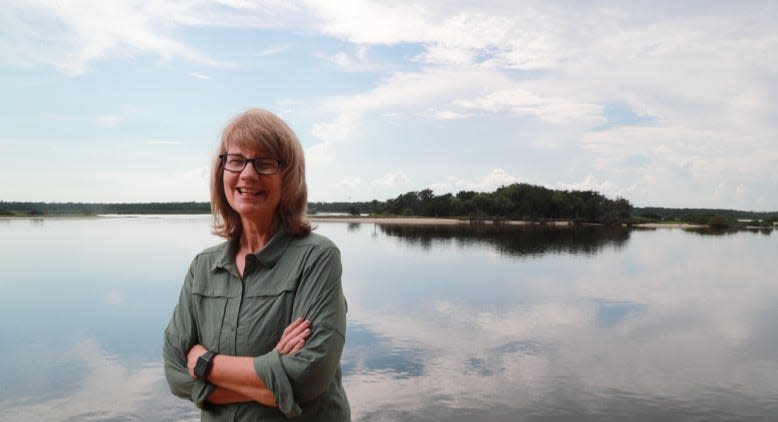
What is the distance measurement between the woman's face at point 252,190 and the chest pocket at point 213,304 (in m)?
0.27

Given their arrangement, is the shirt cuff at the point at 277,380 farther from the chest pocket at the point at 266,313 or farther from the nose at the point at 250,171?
the nose at the point at 250,171

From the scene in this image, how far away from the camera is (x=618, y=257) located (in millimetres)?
40625

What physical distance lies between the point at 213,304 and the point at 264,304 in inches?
9.5

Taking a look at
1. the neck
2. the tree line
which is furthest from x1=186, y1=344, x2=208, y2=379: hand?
the tree line

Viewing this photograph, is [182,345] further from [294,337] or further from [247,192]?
[247,192]

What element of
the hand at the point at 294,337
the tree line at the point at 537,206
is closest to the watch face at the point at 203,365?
the hand at the point at 294,337

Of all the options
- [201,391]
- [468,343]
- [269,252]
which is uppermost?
[269,252]

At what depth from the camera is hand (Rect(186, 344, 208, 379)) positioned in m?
2.16

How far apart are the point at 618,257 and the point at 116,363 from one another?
36.5 m

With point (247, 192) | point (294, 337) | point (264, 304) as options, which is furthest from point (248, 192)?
point (294, 337)

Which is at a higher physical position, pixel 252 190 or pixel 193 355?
pixel 252 190

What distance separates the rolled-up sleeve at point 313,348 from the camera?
197cm

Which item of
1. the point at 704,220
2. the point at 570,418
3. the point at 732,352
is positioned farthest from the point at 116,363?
the point at 704,220

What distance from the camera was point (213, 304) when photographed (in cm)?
215
